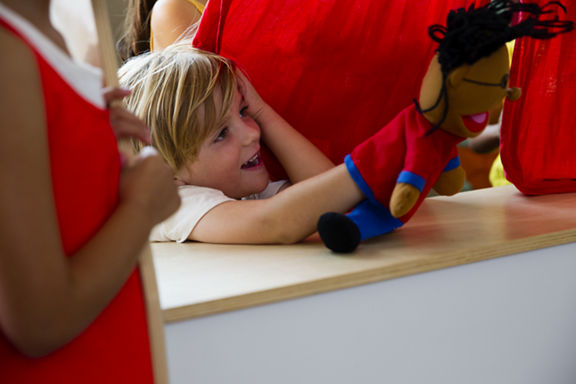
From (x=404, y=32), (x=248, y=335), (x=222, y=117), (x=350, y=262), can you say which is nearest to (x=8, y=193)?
(x=248, y=335)

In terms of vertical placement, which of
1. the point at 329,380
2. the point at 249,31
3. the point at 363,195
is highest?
the point at 249,31

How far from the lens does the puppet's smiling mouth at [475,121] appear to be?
61 cm

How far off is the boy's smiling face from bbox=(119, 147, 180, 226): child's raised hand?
1.17ft

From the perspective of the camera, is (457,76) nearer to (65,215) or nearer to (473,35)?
(473,35)

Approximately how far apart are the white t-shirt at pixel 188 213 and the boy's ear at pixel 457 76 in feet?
1.08

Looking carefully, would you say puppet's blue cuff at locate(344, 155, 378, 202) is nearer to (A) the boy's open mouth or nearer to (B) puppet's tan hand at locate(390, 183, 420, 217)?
(B) puppet's tan hand at locate(390, 183, 420, 217)

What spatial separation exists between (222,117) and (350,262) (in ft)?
1.04

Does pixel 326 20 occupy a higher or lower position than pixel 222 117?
higher

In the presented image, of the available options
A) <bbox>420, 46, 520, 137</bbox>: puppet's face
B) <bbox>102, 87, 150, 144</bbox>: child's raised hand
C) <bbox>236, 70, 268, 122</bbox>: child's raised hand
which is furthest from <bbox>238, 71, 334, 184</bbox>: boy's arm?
<bbox>102, 87, 150, 144</bbox>: child's raised hand

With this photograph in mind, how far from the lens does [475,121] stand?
0.61 m

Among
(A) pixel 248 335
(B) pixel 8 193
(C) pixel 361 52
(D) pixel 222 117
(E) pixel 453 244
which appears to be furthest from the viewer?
(C) pixel 361 52

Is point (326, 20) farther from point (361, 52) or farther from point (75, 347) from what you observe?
point (75, 347)

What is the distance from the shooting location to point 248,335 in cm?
53

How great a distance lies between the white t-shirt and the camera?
741 mm
